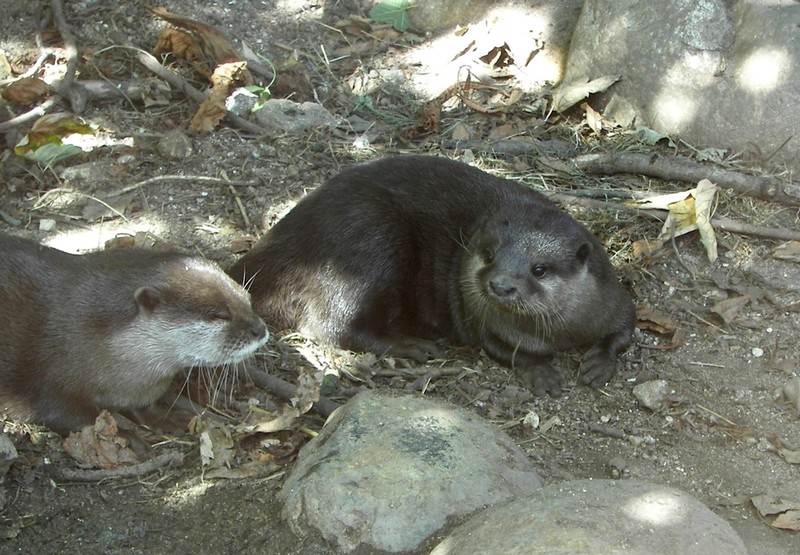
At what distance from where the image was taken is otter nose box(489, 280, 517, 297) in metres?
4.01

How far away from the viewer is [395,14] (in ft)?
21.1

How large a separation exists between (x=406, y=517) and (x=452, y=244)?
1872 millimetres

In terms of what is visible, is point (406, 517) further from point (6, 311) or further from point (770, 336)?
point (770, 336)

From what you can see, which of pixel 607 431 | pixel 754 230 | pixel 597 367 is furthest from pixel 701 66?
pixel 607 431

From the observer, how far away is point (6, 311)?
362cm

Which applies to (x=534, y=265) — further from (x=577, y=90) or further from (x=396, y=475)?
(x=577, y=90)

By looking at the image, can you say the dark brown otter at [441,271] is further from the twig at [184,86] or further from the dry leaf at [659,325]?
the twig at [184,86]

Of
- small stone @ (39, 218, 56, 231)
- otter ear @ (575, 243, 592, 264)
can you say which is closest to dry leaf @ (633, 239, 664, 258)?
otter ear @ (575, 243, 592, 264)

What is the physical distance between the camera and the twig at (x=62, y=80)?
5.11 m

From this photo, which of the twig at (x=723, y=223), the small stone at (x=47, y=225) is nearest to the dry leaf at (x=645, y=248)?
the twig at (x=723, y=223)

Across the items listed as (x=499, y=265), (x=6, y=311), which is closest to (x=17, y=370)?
(x=6, y=311)

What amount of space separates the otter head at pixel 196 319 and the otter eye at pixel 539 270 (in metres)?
1.14

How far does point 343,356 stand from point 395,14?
2.87 meters

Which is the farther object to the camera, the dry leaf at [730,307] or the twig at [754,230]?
the twig at [754,230]
